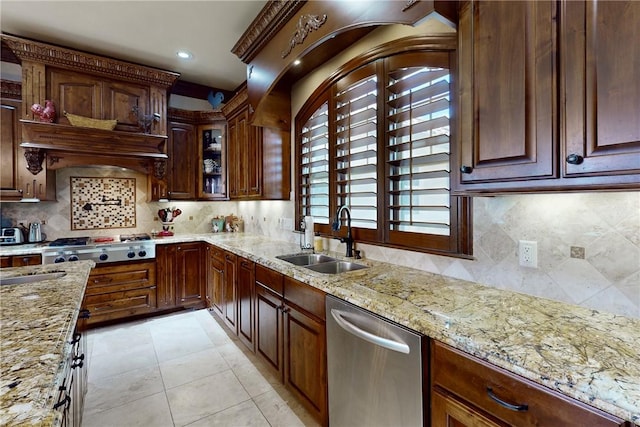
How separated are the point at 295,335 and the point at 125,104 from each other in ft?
11.0

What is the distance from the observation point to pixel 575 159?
0.96 meters

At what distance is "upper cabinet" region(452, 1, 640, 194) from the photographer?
0.88 metres

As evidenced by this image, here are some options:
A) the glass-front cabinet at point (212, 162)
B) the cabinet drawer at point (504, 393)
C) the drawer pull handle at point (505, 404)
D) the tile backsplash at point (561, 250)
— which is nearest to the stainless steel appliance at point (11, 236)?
the glass-front cabinet at point (212, 162)

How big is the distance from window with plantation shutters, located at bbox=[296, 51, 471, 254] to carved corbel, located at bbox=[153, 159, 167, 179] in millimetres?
2252

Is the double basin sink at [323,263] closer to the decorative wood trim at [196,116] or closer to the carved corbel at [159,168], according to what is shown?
the carved corbel at [159,168]

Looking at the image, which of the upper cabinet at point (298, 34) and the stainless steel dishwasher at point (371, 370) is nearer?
the stainless steel dishwasher at point (371, 370)

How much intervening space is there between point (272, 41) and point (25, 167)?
3.01 meters

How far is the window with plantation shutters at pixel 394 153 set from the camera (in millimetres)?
1701

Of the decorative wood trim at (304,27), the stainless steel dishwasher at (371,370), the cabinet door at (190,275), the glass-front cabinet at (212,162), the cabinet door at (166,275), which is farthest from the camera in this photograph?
the glass-front cabinet at (212,162)

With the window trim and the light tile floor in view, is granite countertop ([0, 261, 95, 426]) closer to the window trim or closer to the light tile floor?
the light tile floor

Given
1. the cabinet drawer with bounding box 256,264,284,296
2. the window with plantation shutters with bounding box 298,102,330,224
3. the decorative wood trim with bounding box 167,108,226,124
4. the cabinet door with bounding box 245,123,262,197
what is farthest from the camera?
the decorative wood trim with bounding box 167,108,226,124

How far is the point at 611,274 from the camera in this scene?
1.15 m

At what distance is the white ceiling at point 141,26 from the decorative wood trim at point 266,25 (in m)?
0.40

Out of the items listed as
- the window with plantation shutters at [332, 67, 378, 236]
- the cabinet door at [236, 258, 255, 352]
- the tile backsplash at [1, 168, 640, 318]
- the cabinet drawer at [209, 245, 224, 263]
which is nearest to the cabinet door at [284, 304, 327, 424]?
the cabinet door at [236, 258, 255, 352]
